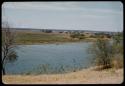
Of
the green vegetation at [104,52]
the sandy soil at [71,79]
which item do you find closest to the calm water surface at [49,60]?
the sandy soil at [71,79]

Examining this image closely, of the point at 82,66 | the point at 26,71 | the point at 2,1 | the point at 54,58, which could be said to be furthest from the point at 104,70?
the point at 2,1

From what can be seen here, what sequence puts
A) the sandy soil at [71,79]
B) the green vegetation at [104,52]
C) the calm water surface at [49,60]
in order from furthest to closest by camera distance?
1. the green vegetation at [104,52]
2. the calm water surface at [49,60]
3. the sandy soil at [71,79]

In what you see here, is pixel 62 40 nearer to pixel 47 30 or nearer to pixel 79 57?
pixel 47 30

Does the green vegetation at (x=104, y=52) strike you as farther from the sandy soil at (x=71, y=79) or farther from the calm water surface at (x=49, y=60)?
the calm water surface at (x=49, y=60)

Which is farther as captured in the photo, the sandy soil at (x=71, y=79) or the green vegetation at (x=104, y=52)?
the green vegetation at (x=104, y=52)

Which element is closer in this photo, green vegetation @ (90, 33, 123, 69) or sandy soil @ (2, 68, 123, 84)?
sandy soil @ (2, 68, 123, 84)

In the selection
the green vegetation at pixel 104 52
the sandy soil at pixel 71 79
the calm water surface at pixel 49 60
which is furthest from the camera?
the green vegetation at pixel 104 52

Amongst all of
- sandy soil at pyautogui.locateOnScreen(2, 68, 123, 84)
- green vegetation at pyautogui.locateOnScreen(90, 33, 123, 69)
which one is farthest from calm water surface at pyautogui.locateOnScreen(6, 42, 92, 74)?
green vegetation at pyautogui.locateOnScreen(90, 33, 123, 69)

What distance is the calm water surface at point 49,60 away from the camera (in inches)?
215

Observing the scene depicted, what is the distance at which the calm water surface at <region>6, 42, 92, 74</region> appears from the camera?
547cm

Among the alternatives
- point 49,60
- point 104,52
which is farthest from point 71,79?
point 104,52

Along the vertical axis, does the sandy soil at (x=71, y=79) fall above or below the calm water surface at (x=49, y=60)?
above

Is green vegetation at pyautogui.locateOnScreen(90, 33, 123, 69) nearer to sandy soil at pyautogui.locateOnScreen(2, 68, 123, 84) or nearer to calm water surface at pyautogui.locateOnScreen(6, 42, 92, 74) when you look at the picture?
sandy soil at pyautogui.locateOnScreen(2, 68, 123, 84)

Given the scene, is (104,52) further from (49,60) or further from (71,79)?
(71,79)
